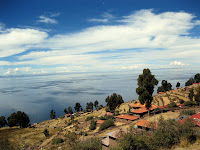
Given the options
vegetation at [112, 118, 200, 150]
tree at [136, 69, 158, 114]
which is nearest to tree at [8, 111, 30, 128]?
tree at [136, 69, 158, 114]

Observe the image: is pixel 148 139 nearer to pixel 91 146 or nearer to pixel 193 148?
pixel 193 148

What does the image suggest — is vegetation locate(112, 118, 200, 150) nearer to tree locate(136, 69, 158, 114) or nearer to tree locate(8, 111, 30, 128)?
tree locate(136, 69, 158, 114)

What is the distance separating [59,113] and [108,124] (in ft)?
253

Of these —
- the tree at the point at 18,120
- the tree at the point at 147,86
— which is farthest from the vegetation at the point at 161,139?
the tree at the point at 18,120

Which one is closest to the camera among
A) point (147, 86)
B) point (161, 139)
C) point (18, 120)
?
point (161, 139)

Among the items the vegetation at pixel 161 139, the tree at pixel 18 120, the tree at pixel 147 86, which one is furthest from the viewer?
the tree at pixel 18 120

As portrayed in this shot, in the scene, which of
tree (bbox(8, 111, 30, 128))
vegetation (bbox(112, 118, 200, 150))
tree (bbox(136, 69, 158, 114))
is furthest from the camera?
tree (bbox(8, 111, 30, 128))

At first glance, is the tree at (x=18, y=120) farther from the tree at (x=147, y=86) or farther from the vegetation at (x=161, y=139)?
the vegetation at (x=161, y=139)

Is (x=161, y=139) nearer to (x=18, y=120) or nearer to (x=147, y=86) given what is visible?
(x=147, y=86)

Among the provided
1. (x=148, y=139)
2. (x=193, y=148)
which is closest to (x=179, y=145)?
(x=193, y=148)

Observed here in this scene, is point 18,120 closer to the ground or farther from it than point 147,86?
closer to the ground

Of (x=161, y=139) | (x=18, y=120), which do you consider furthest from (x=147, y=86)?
(x=18, y=120)

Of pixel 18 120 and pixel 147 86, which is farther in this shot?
pixel 18 120

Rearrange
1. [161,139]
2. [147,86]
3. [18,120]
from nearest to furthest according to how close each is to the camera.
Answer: [161,139] → [147,86] → [18,120]
